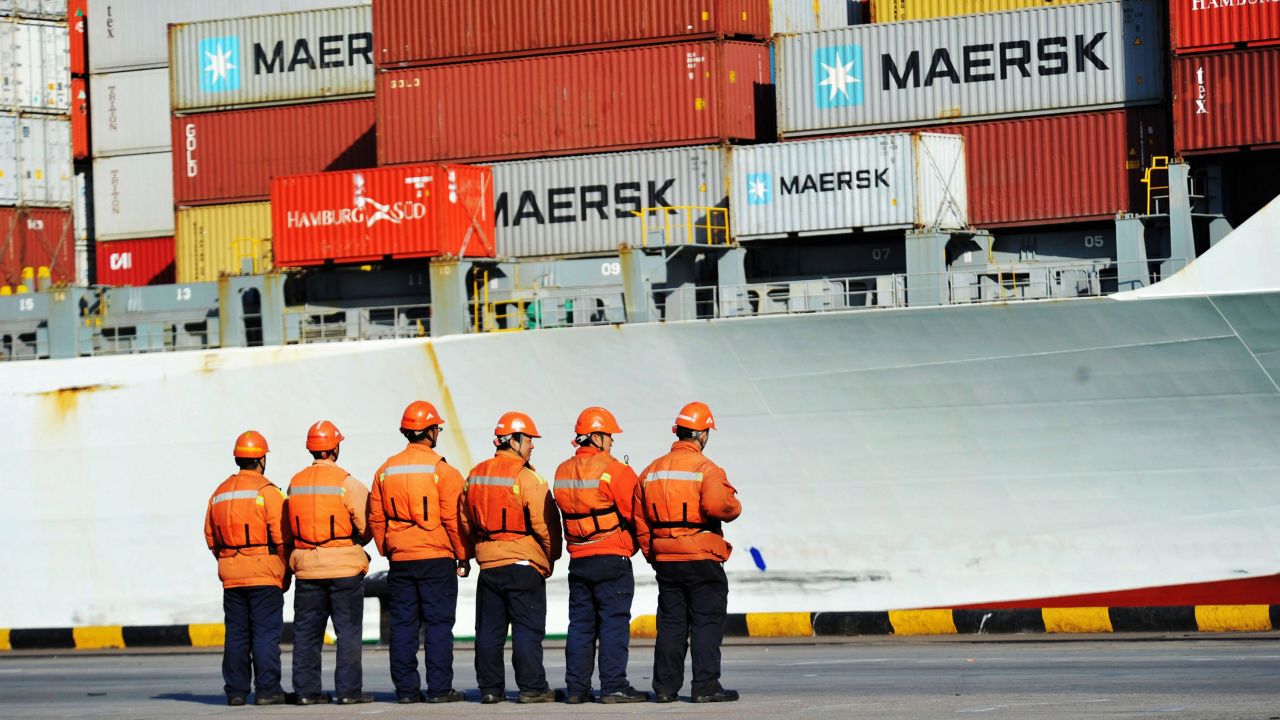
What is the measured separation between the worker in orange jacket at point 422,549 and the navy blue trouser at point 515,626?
0.42 meters

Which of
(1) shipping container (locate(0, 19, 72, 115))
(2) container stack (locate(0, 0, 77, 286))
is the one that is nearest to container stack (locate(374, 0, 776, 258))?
(2) container stack (locate(0, 0, 77, 286))

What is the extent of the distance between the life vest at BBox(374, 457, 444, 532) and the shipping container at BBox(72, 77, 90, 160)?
26.3m

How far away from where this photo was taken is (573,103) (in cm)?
2945

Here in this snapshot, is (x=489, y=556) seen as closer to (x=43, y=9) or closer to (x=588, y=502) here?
(x=588, y=502)

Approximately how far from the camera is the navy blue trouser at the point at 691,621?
12.5m

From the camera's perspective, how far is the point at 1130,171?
26641 mm

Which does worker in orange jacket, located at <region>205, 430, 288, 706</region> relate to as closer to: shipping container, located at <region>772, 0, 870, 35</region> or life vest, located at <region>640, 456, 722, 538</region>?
life vest, located at <region>640, 456, 722, 538</region>

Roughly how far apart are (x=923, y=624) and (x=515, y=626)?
389 inches

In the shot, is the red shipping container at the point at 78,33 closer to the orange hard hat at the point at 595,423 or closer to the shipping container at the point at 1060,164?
the shipping container at the point at 1060,164

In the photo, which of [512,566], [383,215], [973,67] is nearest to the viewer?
[512,566]

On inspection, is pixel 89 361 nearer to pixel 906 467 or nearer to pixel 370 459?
pixel 370 459

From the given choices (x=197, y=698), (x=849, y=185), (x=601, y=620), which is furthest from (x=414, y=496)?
(x=849, y=185)

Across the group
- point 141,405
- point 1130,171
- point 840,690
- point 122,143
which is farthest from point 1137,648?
point 122,143

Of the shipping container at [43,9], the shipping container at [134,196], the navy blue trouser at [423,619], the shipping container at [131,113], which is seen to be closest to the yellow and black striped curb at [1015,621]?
the navy blue trouser at [423,619]
